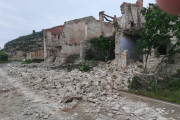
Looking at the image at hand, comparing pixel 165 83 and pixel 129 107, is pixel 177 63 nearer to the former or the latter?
pixel 165 83

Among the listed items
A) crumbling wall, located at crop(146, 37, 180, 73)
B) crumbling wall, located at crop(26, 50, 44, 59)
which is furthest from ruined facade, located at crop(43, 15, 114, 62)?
crumbling wall, located at crop(146, 37, 180, 73)

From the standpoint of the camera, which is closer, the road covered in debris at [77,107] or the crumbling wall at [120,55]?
the road covered in debris at [77,107]

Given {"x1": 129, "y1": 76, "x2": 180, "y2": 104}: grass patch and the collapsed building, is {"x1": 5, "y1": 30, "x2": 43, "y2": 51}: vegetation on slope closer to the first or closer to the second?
the collapsed building

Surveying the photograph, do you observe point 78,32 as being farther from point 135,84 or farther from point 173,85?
point 173,85

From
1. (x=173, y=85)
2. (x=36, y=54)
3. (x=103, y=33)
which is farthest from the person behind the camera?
(x=36, y=54)

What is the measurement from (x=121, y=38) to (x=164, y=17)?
4238 mm

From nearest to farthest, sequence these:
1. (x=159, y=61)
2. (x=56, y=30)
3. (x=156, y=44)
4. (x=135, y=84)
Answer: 1. (x=135, y=84)
2. (x=156, y=44)
3. (x=159, y=61)
4. (x=56, y=30)

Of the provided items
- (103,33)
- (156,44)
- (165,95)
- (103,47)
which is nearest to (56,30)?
(103,33)

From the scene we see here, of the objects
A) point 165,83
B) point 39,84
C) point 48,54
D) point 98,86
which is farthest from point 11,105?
point 48,54

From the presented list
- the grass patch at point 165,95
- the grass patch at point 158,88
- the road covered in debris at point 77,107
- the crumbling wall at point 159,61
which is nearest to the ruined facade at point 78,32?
the crumbling wall at point 159,61

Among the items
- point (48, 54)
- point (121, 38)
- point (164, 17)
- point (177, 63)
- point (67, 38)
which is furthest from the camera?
point (48, 54)

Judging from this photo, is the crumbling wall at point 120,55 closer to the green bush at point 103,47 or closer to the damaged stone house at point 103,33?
the damaged stone house at point 103,33

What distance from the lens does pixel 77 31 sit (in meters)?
15.9

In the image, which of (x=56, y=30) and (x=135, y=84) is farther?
(x=56, y=30)
